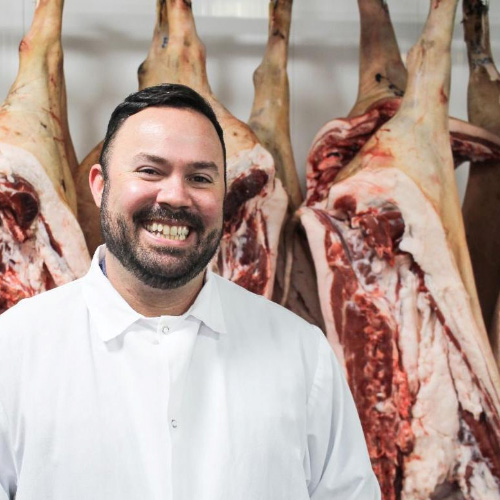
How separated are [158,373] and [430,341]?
749mm

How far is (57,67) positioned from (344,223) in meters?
0.77

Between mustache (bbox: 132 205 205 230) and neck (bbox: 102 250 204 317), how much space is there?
0.30ft

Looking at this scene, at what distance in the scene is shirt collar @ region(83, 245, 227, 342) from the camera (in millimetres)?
1067

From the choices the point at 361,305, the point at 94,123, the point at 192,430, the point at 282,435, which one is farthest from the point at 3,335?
the point at 94,123

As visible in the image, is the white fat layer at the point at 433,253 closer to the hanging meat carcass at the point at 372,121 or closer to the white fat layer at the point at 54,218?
the hanging meat carcass at the point at 372,121

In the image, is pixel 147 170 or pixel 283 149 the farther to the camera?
pixel 283 149

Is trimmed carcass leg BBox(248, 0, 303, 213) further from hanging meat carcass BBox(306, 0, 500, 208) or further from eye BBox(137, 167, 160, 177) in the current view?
eye BBox(137, 167, 160, 177)

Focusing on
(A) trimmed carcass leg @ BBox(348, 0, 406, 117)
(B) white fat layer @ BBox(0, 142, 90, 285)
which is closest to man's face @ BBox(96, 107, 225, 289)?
(B) white fat layer @ BBox(0, 142, 90, 285)

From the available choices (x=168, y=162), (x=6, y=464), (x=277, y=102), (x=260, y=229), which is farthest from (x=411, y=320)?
(x=6, y=464)

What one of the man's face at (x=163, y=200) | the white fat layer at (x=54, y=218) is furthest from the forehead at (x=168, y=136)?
the white fat layer at (x=54, y=218)

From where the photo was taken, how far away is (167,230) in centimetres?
104

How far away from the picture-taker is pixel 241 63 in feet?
6.75

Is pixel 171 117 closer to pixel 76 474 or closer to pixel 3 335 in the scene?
pixel 3 335

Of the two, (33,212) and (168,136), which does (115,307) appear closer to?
(168,136)
